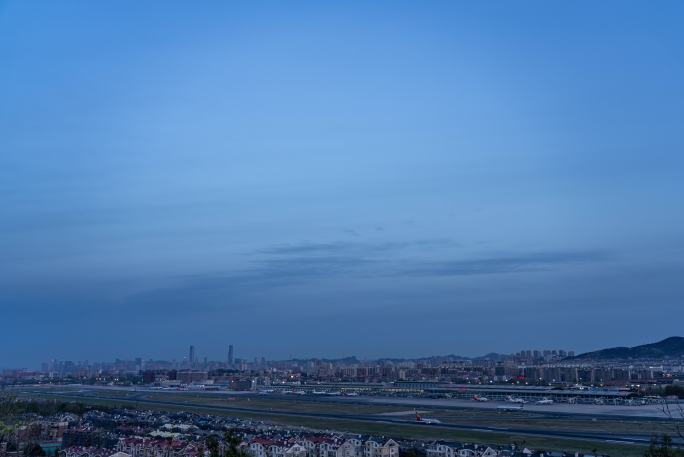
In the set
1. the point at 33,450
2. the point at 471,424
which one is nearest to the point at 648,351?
the point at 471,424

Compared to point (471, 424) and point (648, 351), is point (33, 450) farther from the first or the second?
point (648, 351)

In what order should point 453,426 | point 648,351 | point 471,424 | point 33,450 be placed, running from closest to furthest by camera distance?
1. point 33,450
2. point 453,426
3. point 471,424
4. point 648,351

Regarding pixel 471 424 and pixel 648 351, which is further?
pixel 648 351

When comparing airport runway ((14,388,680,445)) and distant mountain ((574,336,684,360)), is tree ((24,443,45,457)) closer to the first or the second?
airport runway ((14,388,680,445))

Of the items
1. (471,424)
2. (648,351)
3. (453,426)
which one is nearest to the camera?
(453,426)

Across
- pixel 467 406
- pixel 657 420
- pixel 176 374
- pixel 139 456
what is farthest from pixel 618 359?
pixel 139 456

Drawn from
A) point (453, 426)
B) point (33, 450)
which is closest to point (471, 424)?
point (453, 426)

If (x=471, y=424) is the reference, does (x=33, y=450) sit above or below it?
above

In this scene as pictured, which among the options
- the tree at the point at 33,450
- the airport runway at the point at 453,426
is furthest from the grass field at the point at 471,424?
the tree at the point at 33,450

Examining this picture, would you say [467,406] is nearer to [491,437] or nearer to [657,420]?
[657,420]

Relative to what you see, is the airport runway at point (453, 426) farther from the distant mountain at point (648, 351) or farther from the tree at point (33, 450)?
the distant mountain at point (648, 351)
